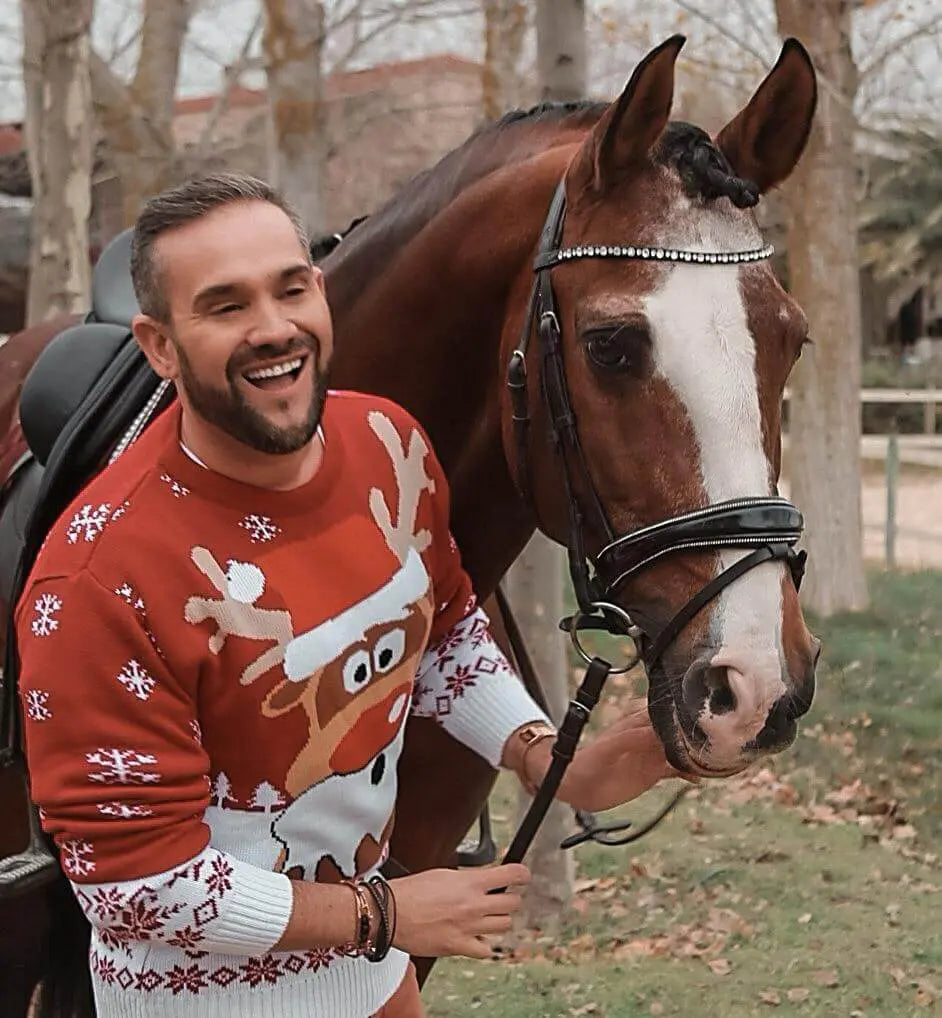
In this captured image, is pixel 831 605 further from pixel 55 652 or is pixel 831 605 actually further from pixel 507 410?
pixel 55 652

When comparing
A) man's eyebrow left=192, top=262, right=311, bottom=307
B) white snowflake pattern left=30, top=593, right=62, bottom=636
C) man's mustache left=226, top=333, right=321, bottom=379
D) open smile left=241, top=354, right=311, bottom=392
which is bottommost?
white snowflake pattern left=30, top=593, right=62, bottom=636

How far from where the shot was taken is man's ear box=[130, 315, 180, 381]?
1798 mm

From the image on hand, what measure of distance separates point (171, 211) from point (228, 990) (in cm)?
107

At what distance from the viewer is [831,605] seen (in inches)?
362

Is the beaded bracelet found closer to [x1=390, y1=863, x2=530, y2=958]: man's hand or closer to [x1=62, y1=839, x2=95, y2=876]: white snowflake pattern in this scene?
[x1=390, y1=863, x2=530, y2=958]: man's hand

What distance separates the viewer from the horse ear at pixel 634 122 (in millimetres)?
1943

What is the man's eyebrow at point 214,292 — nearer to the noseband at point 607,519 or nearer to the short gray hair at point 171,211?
the short gray hair at point 171,211

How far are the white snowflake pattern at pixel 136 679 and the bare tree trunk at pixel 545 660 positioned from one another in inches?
128

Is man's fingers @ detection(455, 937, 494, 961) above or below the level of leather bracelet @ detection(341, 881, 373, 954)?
below

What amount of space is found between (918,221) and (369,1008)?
77.3 feet

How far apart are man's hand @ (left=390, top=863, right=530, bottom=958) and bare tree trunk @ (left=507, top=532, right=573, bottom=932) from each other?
303cm

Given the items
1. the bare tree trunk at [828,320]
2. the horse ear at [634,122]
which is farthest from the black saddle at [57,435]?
the bare tree trunk at [828,320]

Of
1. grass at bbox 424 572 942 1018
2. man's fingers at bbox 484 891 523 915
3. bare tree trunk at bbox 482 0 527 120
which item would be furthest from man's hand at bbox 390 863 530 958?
bare tree trunk at bbox 482 0 527 120

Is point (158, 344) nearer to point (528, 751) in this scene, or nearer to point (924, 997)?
point (528, 751)
